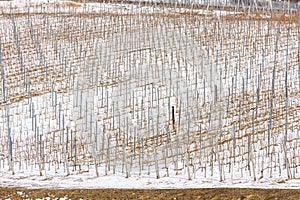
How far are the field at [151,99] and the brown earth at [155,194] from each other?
14cm

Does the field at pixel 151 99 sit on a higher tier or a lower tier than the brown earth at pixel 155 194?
higher

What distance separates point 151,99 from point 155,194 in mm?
2542

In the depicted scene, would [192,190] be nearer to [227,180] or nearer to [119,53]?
[227,180]

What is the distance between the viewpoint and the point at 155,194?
146 inches

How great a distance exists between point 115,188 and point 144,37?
4.00 meters

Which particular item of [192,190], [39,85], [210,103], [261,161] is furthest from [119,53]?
[192,190]

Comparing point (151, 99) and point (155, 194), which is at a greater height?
point (151, 99)

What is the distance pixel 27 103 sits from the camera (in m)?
6.32

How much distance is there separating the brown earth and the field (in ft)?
0.46

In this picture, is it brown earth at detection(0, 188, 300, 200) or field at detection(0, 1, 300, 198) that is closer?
brown earth at detection(0, 188, 300, 200)

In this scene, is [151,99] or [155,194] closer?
[155,194]

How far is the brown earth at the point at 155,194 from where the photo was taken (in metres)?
3.57

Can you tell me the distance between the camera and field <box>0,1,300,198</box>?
4520 mm

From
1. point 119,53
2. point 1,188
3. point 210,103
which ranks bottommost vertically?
point 1,188
